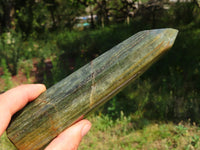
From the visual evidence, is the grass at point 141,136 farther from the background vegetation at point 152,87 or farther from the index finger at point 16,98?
the index finger at point 16,98

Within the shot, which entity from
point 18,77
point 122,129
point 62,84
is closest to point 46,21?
point 18,77

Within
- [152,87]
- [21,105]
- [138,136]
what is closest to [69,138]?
[21,105]

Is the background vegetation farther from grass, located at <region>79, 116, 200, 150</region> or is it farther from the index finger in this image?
the index finger

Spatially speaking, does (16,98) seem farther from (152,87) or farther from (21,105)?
(152,87)

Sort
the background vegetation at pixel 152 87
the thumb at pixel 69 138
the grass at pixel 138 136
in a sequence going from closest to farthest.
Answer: the thumb at pixel 69 138, the grass at pixel 138 136, the background vegetation at pixel 152 87

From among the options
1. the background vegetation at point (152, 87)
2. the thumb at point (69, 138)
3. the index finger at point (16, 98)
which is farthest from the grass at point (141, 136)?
the index finger at point (16, 98)

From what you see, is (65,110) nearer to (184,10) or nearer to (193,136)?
(193,136)

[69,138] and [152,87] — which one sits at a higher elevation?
[69,138]

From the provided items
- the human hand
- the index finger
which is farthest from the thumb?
the index finger
